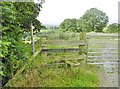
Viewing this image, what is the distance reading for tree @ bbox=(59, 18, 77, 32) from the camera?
11.4 metres

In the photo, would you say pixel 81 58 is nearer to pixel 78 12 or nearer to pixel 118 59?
pixel 118 59

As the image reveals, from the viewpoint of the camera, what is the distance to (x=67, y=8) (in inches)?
385

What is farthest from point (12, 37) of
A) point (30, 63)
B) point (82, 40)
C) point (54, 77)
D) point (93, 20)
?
point (93, 20)

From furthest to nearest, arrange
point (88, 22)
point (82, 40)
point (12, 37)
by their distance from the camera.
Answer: point (88, 22), point (82, 40), point (12, 37)

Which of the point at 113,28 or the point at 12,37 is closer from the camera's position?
the point at 12,37

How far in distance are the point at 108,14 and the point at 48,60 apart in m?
6.42

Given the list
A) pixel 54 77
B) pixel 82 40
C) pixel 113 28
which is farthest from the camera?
pixel 113 28

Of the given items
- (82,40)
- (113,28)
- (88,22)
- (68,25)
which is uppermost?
(88,22)

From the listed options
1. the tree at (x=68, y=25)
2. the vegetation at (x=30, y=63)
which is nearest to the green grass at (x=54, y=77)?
the vegetation at (x=30, y=63)

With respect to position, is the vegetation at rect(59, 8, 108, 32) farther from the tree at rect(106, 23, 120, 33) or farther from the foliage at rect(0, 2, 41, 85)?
the foliage at rect(0, 2, 41, 85)

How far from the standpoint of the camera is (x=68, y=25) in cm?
1163

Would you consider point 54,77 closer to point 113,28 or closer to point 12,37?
point 12,37

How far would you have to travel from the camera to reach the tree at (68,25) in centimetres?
1142

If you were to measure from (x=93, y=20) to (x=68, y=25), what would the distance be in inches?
63.4
